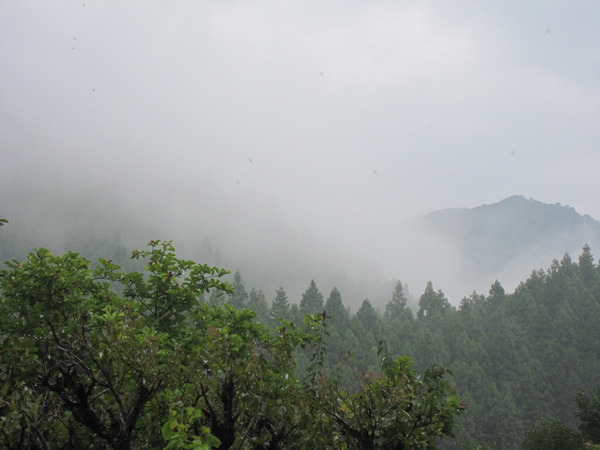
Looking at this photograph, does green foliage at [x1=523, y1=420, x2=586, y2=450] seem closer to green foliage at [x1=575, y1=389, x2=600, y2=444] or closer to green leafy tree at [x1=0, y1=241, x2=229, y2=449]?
green foliage at [x1=575, y1=389, x2=600, y2=444]

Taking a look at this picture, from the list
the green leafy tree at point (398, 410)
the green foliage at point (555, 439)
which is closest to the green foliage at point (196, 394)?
the green leafy tree at point (398, 410)

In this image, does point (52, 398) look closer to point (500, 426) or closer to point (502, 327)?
point (500, 426)

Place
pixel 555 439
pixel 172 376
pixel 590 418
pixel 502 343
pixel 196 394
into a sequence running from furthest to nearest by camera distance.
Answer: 1. pixel 502 343
2. pixel 590 418
3. pixel 555 439
4. pixel 196 394
5. pixel 172 376

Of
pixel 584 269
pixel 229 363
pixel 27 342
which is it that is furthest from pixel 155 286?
pixel 584 269

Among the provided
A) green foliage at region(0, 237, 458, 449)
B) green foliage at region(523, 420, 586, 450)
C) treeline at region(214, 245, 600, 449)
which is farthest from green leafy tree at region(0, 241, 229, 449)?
treeline at region(214, 245, 600, 449)

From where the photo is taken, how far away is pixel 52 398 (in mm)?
6645

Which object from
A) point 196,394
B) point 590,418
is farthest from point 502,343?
point 196,394

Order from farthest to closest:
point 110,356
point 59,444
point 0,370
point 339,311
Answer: point 339,311 → point 59,444 → point 110,356 → point 0,370

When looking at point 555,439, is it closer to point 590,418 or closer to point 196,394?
point 590,418

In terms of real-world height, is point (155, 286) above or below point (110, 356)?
above

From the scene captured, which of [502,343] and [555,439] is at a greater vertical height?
[502,343]

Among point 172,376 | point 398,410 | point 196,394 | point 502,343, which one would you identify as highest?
point 502,343

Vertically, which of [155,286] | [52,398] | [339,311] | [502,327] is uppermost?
[339,311]

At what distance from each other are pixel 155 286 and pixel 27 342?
428 centimetres
